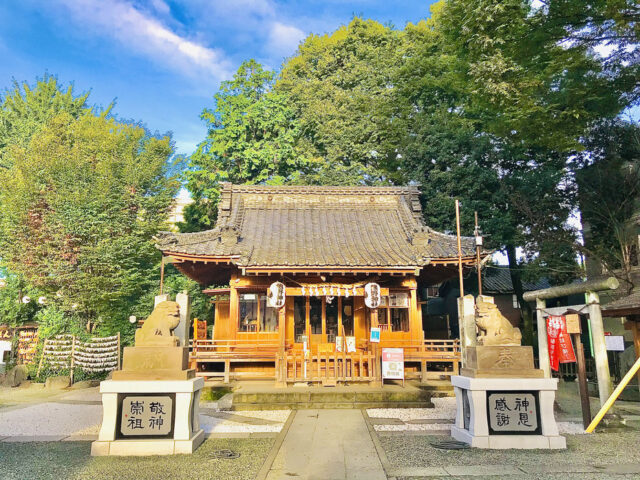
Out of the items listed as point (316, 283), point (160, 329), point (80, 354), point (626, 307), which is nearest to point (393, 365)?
point (316, 283)

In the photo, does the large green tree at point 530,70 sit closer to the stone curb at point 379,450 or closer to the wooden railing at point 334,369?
the wooden railing at point 334,369

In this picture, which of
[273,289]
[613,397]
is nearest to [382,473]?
[613,397]

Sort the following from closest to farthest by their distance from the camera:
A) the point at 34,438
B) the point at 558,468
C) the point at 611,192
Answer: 1. the point at 558,468
2. the point at 34,438
3. the point at 611,192

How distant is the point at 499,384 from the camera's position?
251 inches

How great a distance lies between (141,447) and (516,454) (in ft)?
17.7

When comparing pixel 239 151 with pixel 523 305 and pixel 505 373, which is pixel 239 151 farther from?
pixel 505 373

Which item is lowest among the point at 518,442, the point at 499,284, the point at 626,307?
the point at 518,442

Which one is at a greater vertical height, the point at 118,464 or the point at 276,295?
the point at 276,295

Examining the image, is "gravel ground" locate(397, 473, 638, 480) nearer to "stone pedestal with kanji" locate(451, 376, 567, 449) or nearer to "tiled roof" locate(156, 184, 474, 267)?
"stone pedestal with kanji" locate(451, 376, 567, 449)

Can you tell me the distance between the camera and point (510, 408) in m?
6.38

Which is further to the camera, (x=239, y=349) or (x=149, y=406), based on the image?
(x=239, y=349)

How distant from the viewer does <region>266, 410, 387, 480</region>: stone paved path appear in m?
5.15

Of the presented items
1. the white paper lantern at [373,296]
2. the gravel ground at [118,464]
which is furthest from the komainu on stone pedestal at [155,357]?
the white paper lantern at [373,296]

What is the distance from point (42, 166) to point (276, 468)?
17.7 metres
